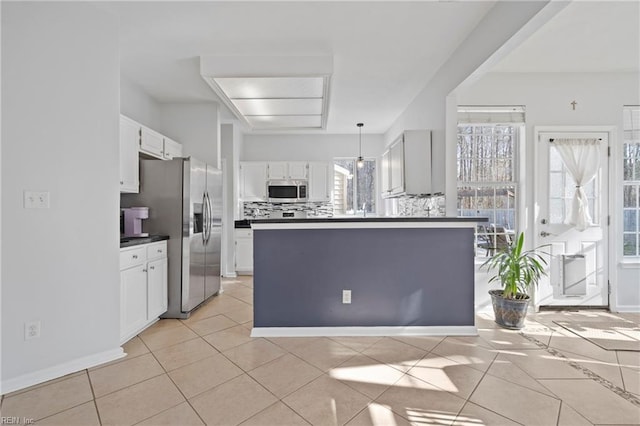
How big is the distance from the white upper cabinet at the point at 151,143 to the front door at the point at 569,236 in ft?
14.3

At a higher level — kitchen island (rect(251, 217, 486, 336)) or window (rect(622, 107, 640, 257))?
window (rect(622, 107, 640, 257))

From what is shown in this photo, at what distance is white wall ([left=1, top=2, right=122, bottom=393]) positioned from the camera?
1957 millimetres

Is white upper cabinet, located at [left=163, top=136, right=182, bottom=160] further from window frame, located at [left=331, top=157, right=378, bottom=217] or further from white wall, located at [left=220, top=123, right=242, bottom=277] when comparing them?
window frame, located at [left=331, top=157, right=378, bottom=217]

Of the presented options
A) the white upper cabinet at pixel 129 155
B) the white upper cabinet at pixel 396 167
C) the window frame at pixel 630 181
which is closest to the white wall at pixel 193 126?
the white upper cabinet at pixel 129 155

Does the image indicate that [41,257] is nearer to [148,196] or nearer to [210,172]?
[148,196]

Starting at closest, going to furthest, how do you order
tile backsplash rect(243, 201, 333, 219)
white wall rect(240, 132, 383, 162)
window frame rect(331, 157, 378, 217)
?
1. tile backsplash rect(243, 201, 333, 219)
2. white wall rect(240, 132, 383, 162)
3. window frame rect(331, 157, 378, 217)

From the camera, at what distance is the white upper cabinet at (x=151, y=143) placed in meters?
3.27

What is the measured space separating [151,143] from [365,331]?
3062mm

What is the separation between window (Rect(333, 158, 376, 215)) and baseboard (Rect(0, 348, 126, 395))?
448cm

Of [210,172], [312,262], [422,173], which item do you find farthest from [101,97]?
[422,173]

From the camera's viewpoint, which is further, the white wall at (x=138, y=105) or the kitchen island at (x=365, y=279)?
the white wall at (x=138, y=105)

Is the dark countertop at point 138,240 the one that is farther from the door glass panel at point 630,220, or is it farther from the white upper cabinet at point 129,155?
the door glass panel at point 630,220

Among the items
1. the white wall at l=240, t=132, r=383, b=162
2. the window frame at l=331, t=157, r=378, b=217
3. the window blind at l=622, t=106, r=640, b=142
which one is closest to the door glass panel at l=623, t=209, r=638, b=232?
the window blind at l=622, t=106, r=640, b=142

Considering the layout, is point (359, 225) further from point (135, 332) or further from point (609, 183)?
point (609, 183)
